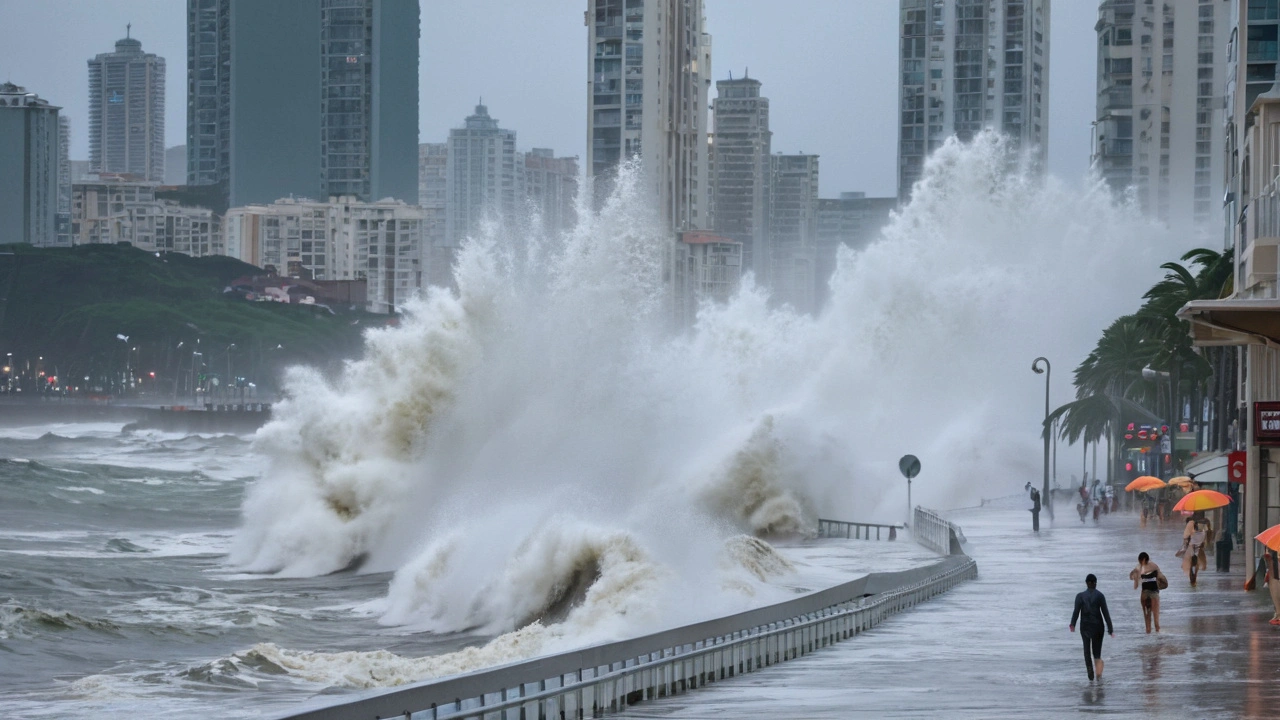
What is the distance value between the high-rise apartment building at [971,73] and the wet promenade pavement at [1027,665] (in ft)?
517

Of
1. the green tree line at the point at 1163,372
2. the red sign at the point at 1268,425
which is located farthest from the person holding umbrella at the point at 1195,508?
the green tree line at the point at 1163,372

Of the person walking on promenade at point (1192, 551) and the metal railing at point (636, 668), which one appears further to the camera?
the person walking on promenade at point (1192, 551)

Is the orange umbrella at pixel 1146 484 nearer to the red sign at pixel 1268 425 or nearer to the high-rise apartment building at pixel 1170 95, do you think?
the red sign at pixel 1268 425

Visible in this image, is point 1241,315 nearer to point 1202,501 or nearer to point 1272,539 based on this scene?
point 1272,539

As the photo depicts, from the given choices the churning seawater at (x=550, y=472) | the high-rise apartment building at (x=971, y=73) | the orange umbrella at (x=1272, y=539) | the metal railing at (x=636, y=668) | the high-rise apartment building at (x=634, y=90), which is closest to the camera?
the metal railing at (x=636, y=668)

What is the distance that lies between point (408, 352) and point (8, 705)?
25925mm

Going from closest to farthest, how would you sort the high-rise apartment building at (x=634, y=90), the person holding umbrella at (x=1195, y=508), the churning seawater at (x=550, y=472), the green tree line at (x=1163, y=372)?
the churning seawater at (x=550, y=472) → the person holding umbrella at (x=1195, y=508) → the green tree line at (x=1163, y=372) → the high-rise apartment building at (x=634, y=90)

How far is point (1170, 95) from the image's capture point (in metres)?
148

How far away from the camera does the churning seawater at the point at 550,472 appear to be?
25.1m

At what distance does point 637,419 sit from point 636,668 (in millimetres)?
32501

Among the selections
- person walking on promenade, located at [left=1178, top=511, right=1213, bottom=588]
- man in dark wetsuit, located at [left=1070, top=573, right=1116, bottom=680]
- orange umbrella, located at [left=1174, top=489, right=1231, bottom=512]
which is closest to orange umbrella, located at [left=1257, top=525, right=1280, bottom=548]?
man in dark wetsuit, located at [left=1070, top=573, right=1116, bottom=680]

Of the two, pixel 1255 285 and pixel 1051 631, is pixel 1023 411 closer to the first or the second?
pixel 1255 285

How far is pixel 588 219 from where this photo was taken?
49594 mm

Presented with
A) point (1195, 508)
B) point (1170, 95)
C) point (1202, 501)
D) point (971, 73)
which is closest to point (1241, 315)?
point (1195, 508)
